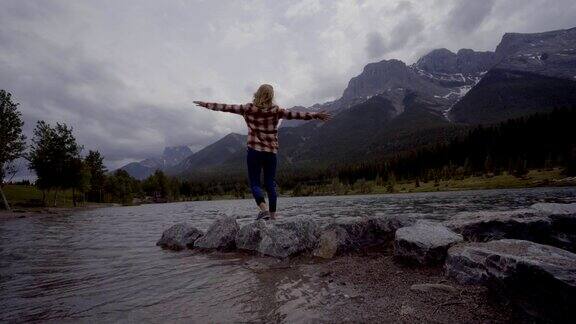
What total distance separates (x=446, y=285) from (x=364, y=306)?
1688 mm

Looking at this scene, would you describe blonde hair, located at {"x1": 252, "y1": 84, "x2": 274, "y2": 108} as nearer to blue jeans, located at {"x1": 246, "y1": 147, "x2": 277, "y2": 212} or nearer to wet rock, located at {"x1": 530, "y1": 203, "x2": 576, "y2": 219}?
blue jeans, located at {"x1": 246, "y1": 147, "x2": 277, "y2": 212}

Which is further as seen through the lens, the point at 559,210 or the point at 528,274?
the point at 559,210

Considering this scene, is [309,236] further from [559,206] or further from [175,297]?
[559,206]

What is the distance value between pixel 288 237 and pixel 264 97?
4.41m

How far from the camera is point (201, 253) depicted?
10.5 metres

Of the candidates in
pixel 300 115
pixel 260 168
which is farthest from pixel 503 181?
pixel 260 168

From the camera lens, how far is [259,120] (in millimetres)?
10125

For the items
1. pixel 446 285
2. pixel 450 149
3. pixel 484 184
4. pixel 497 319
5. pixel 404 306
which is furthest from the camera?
pixel 450 149

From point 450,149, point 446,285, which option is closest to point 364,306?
point 446,285

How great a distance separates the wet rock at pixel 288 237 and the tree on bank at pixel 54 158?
255 feet

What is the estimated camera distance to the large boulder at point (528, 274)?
3.80 metres

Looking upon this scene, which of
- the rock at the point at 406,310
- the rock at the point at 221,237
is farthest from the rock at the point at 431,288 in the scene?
the rock at the point at 221,237

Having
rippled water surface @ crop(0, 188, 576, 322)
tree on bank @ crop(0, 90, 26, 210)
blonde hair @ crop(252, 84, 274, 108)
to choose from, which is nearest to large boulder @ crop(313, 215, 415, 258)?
rippled water surface @ crop(0, 188, 576, 322)

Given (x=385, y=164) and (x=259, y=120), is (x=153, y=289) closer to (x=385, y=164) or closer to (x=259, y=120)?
(x=259, y=120)
